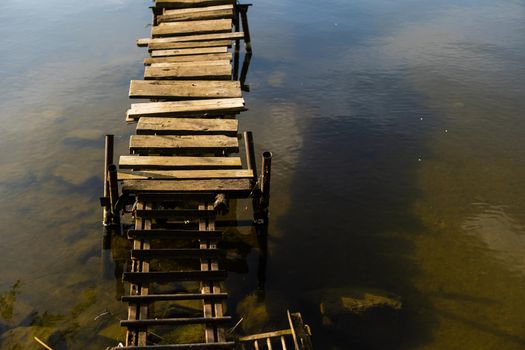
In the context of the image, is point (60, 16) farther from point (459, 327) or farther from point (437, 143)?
point (459, 327)

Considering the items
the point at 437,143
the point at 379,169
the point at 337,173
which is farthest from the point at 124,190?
the point at 437,143

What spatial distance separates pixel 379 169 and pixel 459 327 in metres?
6.56

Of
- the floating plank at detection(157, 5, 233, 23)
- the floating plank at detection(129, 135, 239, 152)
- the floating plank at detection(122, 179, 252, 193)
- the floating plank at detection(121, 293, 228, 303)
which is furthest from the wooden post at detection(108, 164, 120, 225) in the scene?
the floating plank at detection(157, 5, 233, 23)

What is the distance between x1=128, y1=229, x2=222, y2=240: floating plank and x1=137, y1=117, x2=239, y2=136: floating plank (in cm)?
317

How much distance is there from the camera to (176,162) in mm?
10961

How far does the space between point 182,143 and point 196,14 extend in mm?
8822

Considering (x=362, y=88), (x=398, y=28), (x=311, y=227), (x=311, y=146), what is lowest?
(x=311, y=227)

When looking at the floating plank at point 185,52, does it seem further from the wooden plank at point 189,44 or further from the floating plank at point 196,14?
the floating plank at point 196,14

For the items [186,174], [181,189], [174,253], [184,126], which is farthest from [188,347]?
[184,126]

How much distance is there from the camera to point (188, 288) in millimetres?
10883

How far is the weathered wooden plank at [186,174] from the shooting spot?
34.9 feet

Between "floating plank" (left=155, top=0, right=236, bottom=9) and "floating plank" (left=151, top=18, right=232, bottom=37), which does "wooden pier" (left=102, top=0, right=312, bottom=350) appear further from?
"floating plank" (left=155, top=0, right=236, bottom=9)

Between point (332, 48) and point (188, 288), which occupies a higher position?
point (332, 48)

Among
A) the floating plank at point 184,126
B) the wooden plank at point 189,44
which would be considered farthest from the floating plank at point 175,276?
the wooden plank at point 189,44
